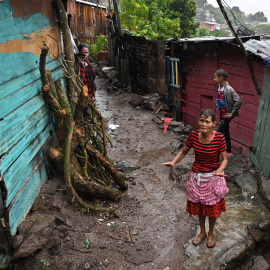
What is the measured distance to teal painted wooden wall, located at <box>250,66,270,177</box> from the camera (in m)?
5.17

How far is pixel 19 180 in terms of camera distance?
3191 millimetres

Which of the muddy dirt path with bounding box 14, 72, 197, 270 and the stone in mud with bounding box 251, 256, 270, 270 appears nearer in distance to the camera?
the muddy dirt path with bounding box 14, 72, 197, 270

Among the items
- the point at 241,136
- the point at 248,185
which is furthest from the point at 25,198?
the point at 241,136

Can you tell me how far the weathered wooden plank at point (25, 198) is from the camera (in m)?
2.99

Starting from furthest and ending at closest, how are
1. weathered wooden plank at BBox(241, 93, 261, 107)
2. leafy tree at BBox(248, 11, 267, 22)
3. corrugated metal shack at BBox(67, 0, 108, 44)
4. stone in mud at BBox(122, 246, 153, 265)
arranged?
1. leafy tree at BBox(248, 11, 267, 22)
2. corrugated metal shack at BBox(67, 0, 108, 44)
3. weathered wooden plank at BBox(241, 93, 261, 107)
4. stone in mud at BBox(122, 246, 153, 265)

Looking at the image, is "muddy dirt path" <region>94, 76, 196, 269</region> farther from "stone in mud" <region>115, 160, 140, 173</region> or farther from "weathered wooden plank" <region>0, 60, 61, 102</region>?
"weathered wooden plank" <region>0, 60, 61, 102</region>

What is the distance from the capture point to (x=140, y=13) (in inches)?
572

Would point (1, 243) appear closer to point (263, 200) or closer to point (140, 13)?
point (263, 200)

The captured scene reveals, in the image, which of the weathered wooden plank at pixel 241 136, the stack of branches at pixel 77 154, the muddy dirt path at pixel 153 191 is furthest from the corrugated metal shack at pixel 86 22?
the stack of branches at pixel 77 154

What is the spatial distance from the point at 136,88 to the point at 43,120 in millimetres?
8289

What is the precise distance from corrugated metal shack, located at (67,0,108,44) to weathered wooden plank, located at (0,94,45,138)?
1325cm

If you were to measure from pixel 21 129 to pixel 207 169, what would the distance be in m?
2.19

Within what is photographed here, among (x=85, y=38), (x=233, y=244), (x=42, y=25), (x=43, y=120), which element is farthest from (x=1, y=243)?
(x=85, y=38)

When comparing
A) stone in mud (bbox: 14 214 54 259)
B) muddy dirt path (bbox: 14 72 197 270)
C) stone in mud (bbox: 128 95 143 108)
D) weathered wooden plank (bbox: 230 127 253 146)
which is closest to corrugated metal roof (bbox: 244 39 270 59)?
weathered wooden plank (bbox: 230 127 253 146)
